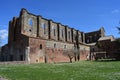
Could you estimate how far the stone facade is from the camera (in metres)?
51.0

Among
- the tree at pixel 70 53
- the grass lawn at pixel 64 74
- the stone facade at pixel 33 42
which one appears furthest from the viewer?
the tree at pixel 70 53

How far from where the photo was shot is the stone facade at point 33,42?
2009 inches

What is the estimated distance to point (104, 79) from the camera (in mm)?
13453

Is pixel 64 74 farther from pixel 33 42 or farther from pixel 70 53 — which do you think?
pixel 70 53

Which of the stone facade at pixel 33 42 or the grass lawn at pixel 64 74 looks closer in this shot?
the grass lawn at pixel 64 74

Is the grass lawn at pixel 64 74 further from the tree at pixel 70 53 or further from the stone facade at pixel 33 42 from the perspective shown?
the tree at pixel 70 53

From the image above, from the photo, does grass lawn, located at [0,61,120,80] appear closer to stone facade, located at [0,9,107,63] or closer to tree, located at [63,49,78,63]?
stone facade, located at [0,9,107,63]

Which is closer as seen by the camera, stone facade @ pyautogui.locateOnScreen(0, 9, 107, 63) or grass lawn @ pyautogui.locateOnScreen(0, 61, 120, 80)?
grass lawn @ pyautogui.locateOnScreen(0, 61, 120, 80)

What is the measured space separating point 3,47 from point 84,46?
107 ft

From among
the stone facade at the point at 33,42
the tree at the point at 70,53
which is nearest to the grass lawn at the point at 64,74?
the stone facade at the point at 33,42

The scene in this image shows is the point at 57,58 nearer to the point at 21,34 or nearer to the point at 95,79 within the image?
the point at 21,34

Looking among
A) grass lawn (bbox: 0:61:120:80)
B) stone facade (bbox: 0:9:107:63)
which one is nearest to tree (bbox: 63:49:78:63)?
stone facade (bbox: 0:9:107:63)

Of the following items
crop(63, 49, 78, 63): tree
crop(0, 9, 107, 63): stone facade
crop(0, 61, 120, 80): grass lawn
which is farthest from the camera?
crop(63, 49, 78, 63): tree

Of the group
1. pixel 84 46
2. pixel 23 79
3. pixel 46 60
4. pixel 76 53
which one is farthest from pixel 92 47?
pixel 23 79
